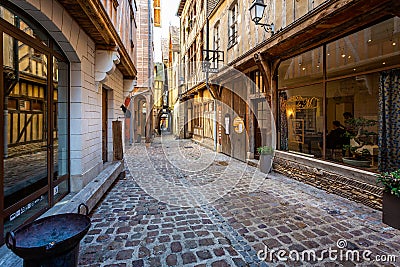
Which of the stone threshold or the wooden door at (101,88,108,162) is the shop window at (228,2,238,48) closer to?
the wooden door at (101,88,108,162)

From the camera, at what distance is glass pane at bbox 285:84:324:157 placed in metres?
5.25

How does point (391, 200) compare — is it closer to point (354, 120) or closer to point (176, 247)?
A: point (354, 120)

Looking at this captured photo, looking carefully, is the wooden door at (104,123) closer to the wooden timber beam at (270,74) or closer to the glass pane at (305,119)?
the wooden timber beam at (270,74)

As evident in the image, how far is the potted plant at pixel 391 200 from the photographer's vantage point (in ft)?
9.57

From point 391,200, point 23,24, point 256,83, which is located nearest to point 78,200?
point 23,24

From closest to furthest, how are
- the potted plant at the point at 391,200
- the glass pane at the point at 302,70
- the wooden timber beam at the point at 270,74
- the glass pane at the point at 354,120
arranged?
the potted plant at the point at 391,200 → the glass pane at the point at 354,120 → the glass pane at the point at 302,70 → the wooden timber beam at the point at 270,74

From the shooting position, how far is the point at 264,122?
7.09 metres

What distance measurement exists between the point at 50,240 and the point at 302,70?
5618 mm

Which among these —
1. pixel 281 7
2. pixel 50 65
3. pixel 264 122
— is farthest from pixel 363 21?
pixel 50 65

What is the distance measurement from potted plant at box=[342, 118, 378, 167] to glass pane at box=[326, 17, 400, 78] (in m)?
1.04

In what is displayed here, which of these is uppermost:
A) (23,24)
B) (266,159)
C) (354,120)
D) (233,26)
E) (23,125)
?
(233,26)

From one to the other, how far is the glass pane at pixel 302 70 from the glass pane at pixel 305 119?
0.64 feet

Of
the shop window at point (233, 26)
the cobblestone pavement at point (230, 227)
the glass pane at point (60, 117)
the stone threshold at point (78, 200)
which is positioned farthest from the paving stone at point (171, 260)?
the shop window at point (233, 26)

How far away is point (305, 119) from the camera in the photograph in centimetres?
595
